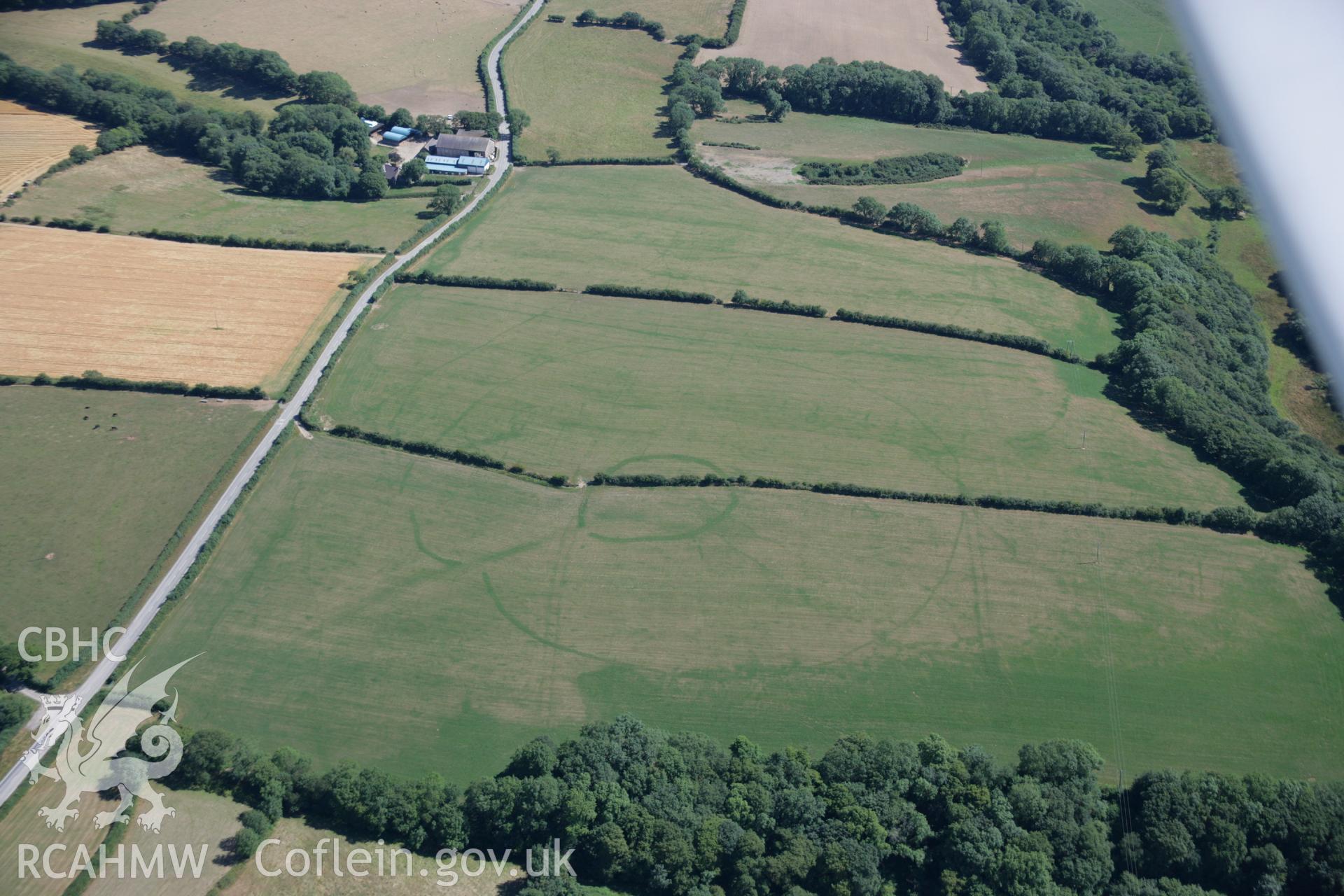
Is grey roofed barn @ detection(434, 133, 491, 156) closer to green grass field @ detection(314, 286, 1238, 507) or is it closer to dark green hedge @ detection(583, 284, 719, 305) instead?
green grass field @ detection(314, 286, 1238, 507)

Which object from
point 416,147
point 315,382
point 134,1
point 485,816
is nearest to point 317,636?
point 485,816

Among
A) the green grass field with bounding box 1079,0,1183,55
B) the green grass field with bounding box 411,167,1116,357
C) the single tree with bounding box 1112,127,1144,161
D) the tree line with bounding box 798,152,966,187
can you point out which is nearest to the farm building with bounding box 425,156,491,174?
the green grass field with bounding box 411,167,1116,357

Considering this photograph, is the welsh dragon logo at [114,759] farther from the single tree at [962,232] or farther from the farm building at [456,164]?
the single tree at [962,232]

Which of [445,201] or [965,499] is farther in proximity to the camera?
[445,201]

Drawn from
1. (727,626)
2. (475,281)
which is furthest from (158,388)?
(727,626)

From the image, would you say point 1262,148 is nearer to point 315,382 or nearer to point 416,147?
point 315,382

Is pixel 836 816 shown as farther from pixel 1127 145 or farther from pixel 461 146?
pixel 1127 145

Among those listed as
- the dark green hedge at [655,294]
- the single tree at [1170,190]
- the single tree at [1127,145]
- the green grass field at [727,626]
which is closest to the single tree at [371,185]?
the dark green hedge at [655,294]

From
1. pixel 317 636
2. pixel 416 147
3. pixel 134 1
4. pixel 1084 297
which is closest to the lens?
pixel 317 636

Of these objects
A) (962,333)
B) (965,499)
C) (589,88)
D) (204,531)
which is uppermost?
(589,88)
